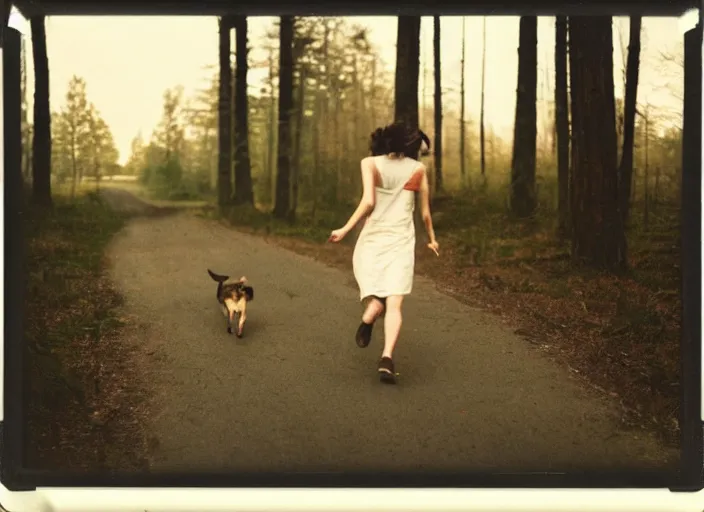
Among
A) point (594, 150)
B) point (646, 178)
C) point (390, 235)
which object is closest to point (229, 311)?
point (390, 235)

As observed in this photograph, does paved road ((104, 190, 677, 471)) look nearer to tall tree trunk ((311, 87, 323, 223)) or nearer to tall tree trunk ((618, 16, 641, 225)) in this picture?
tall tree trunk ((311, 87, 323, 223))

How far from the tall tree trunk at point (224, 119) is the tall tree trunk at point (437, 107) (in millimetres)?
1584

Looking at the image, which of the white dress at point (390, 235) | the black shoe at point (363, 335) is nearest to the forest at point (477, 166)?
the white dress at point (390, 235)

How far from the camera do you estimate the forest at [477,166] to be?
16.8 ft

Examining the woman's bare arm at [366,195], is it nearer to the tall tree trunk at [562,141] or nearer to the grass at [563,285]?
the grass at [563,285]

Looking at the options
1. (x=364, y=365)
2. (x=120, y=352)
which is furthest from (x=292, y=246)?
(x=120, y=352)

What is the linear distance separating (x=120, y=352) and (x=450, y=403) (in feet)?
8.23

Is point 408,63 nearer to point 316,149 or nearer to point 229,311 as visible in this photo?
point 316,149

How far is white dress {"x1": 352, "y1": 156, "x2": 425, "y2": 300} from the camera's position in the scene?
16.6ft

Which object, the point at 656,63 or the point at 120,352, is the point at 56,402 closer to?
the point at 120,352

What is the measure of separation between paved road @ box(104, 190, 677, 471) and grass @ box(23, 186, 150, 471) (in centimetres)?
21

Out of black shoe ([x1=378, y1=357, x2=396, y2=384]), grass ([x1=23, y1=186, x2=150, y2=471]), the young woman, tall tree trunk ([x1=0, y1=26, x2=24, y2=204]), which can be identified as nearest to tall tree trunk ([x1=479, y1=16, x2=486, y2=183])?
the young woman

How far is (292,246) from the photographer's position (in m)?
5.29

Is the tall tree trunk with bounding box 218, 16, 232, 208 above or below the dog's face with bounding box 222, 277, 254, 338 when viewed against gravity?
above
